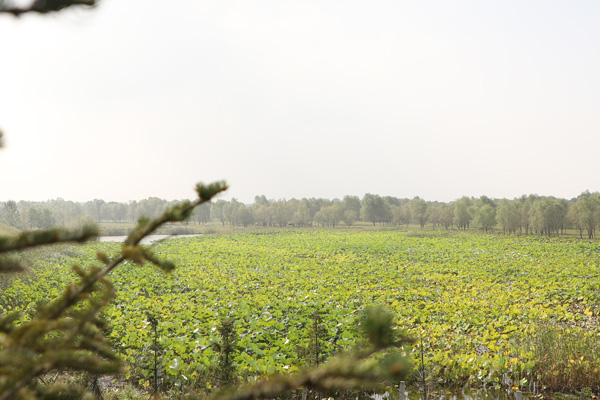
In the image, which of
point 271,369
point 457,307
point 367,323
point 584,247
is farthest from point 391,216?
point 367,323

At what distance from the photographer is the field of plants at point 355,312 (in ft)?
23.0

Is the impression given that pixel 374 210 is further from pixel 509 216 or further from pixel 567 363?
pixel 567 363

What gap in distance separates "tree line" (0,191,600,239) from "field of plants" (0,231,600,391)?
1769 cm

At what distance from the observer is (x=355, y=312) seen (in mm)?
11078

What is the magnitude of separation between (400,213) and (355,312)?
7020 centimetres

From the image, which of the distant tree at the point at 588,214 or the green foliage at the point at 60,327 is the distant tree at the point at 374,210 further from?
the green foliage at the point at 60,327

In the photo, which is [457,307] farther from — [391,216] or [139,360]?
[391,216]

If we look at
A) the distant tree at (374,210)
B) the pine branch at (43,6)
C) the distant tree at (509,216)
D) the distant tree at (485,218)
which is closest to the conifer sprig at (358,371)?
the pine branch at (43,6)

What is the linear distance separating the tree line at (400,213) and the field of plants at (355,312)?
58.0 feet

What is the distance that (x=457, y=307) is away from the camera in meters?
11.9

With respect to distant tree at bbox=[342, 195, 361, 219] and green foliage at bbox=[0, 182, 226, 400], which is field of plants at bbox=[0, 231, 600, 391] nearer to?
green foliage at bbox=[0, 182, 226, 400]

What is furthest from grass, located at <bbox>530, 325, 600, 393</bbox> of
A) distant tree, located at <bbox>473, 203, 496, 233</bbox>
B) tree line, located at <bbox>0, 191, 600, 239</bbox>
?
distant tree, located at <bbox>473, 203, 496, 233</bbox>

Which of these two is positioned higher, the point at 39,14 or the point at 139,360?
the point at 39,14

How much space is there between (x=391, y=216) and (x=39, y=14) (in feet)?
295
